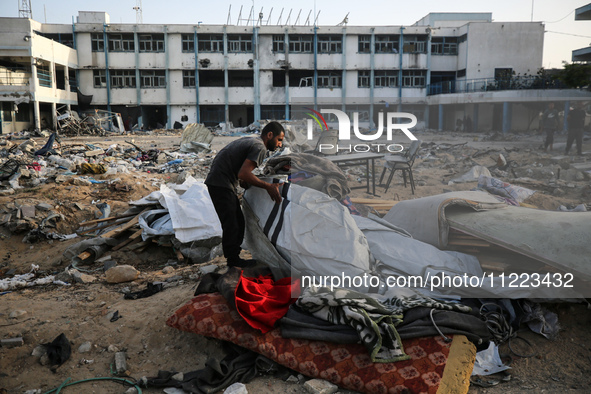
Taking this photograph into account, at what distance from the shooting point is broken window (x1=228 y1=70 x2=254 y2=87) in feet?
102

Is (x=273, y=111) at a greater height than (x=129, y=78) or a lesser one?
lesser

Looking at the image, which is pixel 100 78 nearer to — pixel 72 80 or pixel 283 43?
pixel 72 80

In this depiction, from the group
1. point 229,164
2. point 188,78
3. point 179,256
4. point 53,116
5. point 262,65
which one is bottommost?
point 179,256

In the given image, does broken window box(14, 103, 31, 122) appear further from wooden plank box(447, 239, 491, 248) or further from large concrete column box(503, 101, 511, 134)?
wooden plank box(447, 239, 491, 248)

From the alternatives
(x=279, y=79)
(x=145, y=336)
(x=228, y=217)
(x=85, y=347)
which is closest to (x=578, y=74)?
(x=228, y=217)

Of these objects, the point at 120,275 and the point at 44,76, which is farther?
the point at 44,76

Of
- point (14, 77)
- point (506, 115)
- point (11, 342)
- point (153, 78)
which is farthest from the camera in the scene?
point (153, 78)

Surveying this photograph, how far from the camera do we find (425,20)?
36.4 m

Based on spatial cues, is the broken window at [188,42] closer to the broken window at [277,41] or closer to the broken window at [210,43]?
the broken window at [210,43]

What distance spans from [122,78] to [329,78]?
45.3 ft

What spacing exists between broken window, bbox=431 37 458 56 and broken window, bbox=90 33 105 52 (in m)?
22.2

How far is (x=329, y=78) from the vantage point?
30.9 metres

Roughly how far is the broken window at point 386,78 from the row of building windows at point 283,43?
4.52 ft

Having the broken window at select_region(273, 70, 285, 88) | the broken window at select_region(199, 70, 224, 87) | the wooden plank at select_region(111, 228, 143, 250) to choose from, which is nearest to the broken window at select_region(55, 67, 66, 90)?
the broken window at select_region(199, 70, 224, 87)
